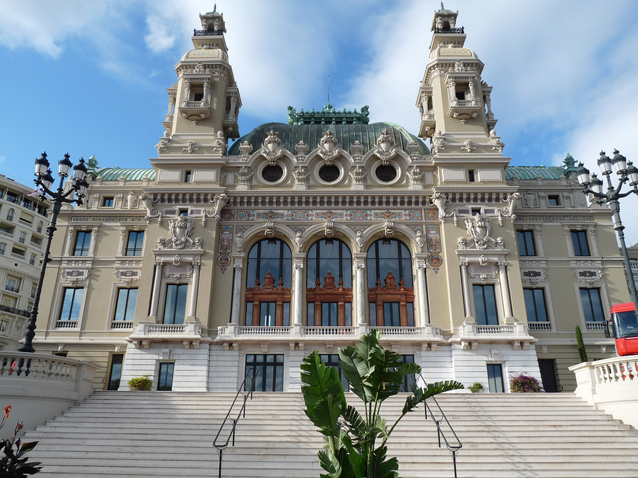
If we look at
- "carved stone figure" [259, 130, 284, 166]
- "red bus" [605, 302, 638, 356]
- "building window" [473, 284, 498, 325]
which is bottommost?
"red bus" [605, 302, 638, 356]

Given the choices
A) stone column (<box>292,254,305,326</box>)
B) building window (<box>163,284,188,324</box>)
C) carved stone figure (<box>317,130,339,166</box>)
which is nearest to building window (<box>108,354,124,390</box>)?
building window (<box>163,284,188,324</box>)

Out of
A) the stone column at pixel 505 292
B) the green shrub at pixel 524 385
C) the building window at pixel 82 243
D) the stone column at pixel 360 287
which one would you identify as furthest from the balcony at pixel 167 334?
the stone column at pixel 505 292

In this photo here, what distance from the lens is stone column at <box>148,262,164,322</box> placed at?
35188 millimetres

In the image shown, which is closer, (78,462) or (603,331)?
(78,462)

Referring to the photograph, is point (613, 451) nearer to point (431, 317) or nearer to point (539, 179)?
point (431, 317)

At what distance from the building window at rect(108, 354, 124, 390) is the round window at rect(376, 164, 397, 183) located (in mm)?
23613

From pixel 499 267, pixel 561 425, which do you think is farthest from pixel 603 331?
pixel 561 425

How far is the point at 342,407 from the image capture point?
45.9ft

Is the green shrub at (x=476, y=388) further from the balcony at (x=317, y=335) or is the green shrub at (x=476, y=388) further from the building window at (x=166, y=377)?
the building window at (x=166, y=377)

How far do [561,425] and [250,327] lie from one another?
19.9 meters

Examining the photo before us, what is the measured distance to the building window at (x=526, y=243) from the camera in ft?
131

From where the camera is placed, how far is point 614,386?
75.3 feet

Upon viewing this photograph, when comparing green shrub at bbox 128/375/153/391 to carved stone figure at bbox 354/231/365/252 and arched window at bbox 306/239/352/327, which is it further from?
carved stone figure at bbox 354/231/365/252

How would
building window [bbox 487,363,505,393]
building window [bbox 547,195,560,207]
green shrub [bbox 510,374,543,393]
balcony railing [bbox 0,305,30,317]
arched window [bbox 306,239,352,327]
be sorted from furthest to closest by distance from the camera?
1. balcony railing [bbox 0,305,30,317]
2. building window [bbox 547,195,560,207]
3. arched window [bbox 306,239,352,327]
4. building window [bbox 487,363,505,393]
5. green shrub [bbox 510,374,543,393]
